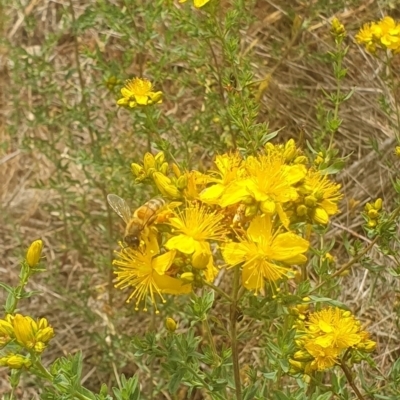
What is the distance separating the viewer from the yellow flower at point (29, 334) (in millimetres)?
1345

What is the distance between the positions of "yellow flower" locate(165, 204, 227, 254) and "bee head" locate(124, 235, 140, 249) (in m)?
0.08

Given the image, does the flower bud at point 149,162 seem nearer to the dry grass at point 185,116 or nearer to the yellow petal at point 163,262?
the yellow petal at point 163,262

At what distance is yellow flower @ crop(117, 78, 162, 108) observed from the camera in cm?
196

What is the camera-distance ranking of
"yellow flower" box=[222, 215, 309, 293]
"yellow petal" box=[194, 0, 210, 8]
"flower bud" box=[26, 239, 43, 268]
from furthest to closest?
"yellow petal" box=[194, 0, 210, 8], "flower bud" box=[26, 239, 43, 268], "yellow flower" box=[222, 215, 309, 293]

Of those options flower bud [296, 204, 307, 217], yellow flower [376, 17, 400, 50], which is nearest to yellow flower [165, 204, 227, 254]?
flower bud [296, 204, 307, 217]

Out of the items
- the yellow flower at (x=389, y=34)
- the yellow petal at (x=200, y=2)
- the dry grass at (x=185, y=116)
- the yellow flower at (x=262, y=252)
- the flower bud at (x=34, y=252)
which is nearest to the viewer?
the yellow flower at (x=262, y=252)

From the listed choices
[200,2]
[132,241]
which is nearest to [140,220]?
[132,241]

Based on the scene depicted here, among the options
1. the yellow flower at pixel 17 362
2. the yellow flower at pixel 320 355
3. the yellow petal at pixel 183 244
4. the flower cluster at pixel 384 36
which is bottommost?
the yellow flower at pixel 320 355

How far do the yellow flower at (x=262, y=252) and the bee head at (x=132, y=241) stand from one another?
19 centimetres

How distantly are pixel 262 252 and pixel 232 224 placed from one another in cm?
10

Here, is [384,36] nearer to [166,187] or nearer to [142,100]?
[142,100]

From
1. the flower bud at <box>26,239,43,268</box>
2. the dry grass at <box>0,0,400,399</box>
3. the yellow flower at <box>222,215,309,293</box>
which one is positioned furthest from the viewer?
the dry grass at <box>0,0,400,399</box>

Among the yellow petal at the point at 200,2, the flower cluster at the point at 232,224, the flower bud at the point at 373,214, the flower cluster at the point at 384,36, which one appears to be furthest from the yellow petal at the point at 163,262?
the flower cluster at the point at 384,36

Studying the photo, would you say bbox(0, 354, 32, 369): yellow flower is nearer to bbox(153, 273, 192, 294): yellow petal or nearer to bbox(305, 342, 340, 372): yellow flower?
bbox(153, 273, 192, 294): yellow petal
